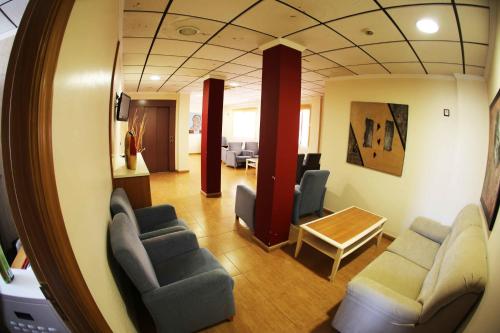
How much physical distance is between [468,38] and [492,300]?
6.31 feet

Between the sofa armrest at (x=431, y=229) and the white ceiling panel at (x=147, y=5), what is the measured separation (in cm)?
351

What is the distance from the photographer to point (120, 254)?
1.19 metres

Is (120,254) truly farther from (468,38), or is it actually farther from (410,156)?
(410,156)

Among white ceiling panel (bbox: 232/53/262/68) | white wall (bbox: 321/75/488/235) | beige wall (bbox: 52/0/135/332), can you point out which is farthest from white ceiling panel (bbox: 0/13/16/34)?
white wall (bbox: 321/75/488/235)

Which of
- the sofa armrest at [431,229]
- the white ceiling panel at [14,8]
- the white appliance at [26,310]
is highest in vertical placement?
the white ceiling panel at [14,8]

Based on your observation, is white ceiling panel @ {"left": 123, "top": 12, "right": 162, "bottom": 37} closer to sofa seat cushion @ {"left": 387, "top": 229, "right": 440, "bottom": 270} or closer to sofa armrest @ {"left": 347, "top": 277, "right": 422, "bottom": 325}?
sofa armrest @ {"left": 347, "top": 277, "right": 422, "bottom": 325}

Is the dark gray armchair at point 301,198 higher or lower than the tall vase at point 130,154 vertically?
lower

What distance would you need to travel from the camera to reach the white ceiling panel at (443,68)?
8.01 ft

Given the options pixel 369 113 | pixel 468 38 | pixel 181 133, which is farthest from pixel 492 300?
pixel 181 133

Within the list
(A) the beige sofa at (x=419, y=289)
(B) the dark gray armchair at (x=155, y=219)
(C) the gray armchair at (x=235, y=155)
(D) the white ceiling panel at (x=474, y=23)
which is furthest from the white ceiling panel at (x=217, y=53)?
(C) the gray armchair at (x=235, y=155)

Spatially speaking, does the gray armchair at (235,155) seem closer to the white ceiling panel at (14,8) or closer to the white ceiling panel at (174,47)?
the white ceiling panel at (174,47)

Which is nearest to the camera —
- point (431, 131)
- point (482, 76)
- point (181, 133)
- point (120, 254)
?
point (120, 254)

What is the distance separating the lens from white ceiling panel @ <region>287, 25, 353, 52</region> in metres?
1.98

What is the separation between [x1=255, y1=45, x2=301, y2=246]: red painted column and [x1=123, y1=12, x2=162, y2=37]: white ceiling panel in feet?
4.02
